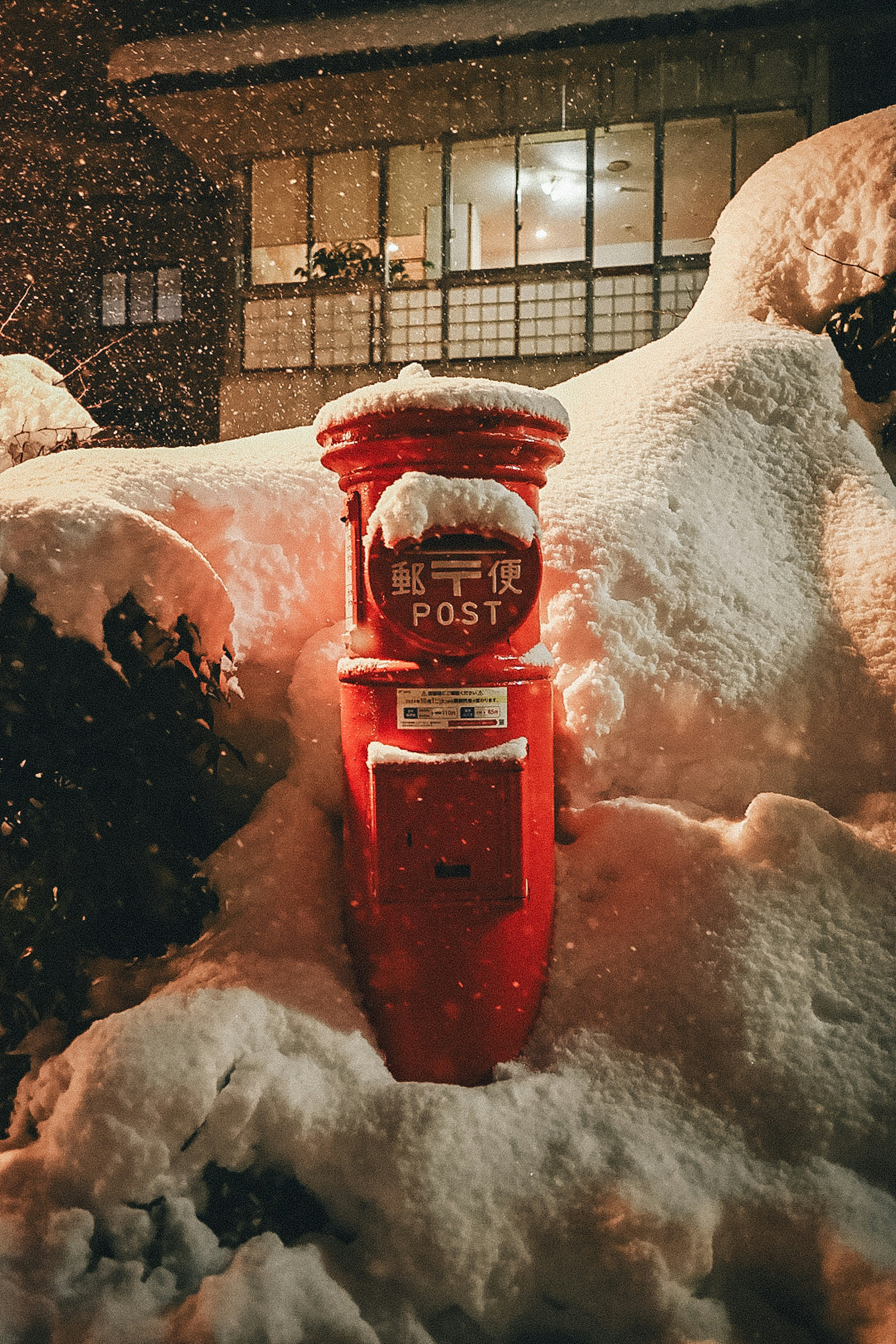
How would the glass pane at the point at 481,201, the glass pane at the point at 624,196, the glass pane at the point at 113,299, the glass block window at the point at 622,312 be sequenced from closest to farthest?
the glass block window at the point at 622,312 → the glass pane at the point at 624,196 → the glass pane at the point at 481,201 → the glass pane at the point at 113,299

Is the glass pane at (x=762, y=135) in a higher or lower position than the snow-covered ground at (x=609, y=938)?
higher

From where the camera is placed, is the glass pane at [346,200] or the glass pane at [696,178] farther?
the glass pane at [346,200]

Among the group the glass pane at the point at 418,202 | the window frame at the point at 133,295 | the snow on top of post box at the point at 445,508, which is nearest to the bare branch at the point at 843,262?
the snow on top of post box at the point at 445,508

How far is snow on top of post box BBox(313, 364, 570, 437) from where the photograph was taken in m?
1.89

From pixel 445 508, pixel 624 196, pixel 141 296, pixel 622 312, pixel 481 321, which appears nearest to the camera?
pixel 445 508

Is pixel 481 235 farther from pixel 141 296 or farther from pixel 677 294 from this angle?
pixel 141 296

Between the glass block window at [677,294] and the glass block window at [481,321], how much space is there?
5.33ft

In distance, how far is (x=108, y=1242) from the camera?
1.68m

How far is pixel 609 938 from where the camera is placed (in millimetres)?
2232

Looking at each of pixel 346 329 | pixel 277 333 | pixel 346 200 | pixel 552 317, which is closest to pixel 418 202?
pixel 346 200

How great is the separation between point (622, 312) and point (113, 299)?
25.6 ft

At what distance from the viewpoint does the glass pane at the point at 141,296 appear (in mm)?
12508

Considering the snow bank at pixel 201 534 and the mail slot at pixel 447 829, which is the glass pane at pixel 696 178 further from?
the mail slot at pixel 447 829

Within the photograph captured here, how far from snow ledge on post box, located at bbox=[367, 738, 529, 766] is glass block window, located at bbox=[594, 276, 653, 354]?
8.40 metres
